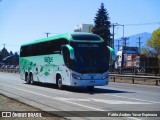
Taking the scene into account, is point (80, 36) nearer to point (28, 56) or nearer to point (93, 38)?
point (93, 38)

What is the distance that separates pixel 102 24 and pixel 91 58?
69359mm

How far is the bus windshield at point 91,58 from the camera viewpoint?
21.4 meters

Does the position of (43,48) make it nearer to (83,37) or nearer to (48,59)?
(48,59)

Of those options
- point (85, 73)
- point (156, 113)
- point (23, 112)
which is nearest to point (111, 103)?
point (156, 113)

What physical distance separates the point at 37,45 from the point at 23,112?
16048 millimetres

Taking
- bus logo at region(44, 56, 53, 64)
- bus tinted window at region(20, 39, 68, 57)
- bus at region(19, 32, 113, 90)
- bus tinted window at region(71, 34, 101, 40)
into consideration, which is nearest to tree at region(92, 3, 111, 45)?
bus tinted window at region(20, 39, 68, 57)

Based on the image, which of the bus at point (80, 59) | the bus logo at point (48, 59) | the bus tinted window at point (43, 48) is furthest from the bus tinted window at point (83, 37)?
the bus logo at point (48, 59)

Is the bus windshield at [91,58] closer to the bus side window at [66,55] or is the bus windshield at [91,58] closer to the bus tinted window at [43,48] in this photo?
the bus side window at [66,55]

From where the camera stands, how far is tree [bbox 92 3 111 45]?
3506 inches

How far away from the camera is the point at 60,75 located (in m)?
23.7

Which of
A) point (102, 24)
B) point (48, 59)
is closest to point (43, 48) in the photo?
point (48, 59)

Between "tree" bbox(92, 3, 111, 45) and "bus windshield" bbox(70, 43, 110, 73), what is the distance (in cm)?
6719

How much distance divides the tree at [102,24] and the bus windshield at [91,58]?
67.2m

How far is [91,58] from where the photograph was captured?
21641 millimetres
